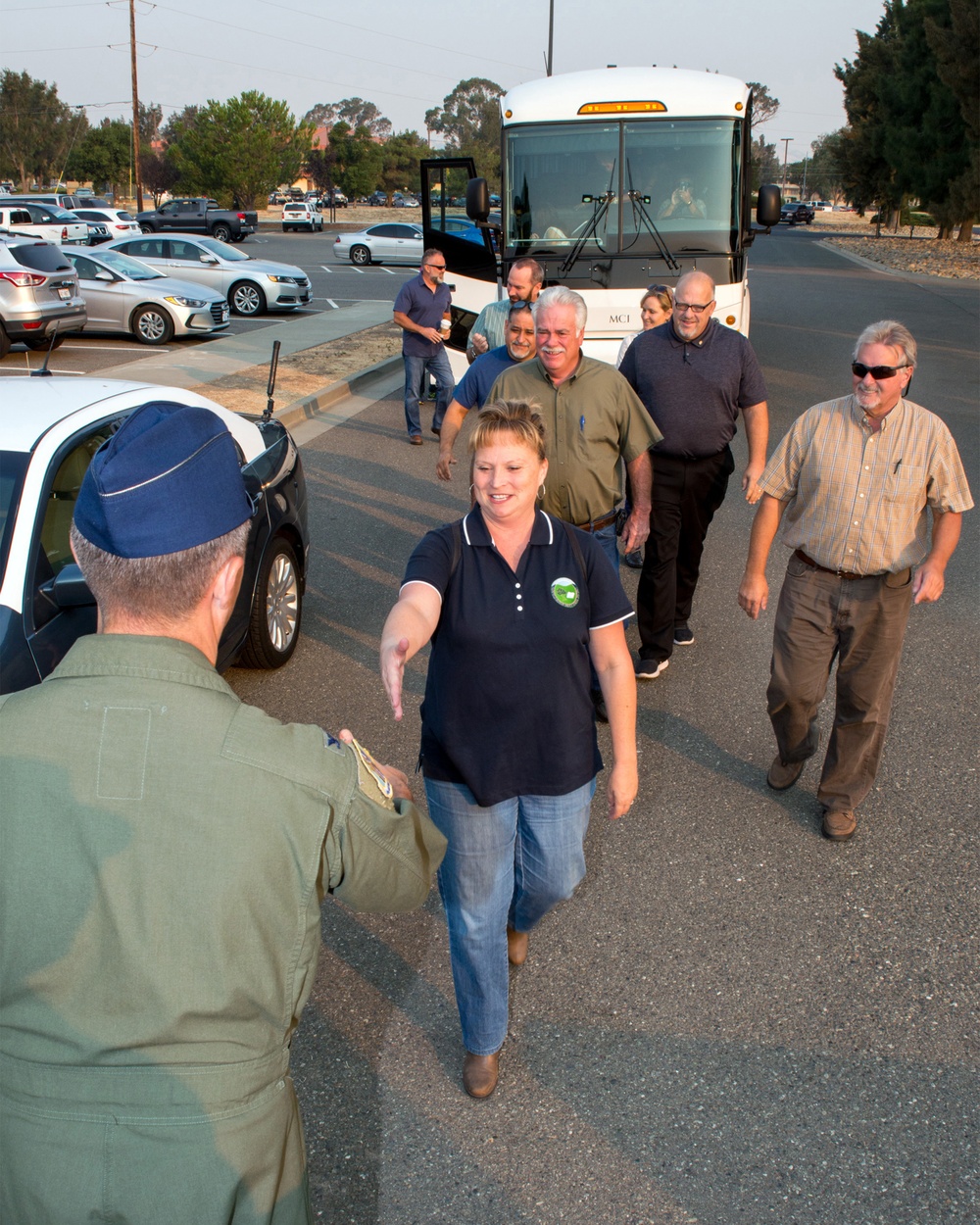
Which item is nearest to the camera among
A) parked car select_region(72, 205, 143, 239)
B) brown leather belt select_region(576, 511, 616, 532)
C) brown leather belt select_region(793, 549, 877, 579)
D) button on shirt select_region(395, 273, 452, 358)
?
brown leather belt select_region(793, 549, 877, 579)

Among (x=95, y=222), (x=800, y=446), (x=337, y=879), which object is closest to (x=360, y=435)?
(x=800, y=446)

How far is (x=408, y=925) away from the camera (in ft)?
12.8

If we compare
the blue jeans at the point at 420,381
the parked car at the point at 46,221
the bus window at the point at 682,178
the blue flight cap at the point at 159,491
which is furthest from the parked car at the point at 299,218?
the blue flight cap at the point at 159,491

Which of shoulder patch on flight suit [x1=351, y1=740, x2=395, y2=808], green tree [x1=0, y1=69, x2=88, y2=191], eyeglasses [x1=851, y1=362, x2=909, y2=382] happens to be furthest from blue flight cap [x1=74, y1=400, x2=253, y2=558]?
green tree [x1=0, y1=69, x2=88, y2=191]

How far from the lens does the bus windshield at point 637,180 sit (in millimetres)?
10562

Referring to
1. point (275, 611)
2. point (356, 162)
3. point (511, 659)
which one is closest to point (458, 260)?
point (275, 611)

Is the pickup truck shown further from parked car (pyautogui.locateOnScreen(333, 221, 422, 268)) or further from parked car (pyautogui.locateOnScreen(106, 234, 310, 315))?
parked car (pyautogui.locateOnScreen(106, 234, 310, 315))

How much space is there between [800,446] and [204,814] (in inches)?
133

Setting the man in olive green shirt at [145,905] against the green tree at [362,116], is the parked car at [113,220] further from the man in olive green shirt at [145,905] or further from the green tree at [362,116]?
the green tree at [362,116]

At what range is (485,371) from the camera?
552 cm

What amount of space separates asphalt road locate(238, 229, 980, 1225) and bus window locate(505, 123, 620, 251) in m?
6.32

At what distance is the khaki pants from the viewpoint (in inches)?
169

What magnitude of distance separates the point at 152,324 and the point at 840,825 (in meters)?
17.2

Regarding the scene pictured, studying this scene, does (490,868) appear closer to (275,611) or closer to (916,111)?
(275,611)
